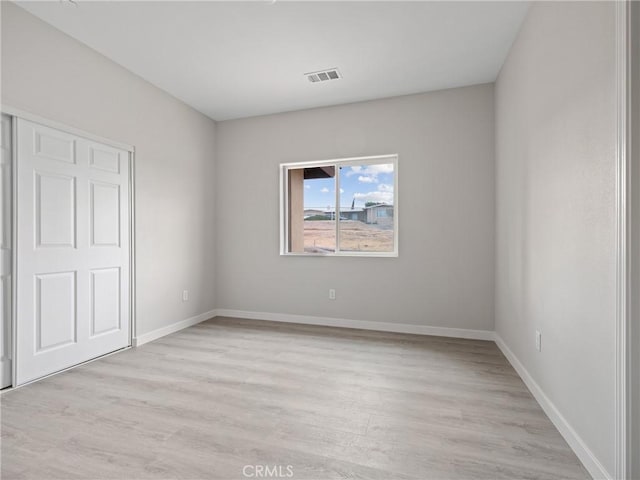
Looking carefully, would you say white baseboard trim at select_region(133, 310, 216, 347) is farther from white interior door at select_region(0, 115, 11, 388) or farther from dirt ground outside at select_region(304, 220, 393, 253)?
dirt ground outside at select_region(304, 220, 393, 253)

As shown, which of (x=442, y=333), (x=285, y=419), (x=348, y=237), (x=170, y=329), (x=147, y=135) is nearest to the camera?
(x=285, y=419)

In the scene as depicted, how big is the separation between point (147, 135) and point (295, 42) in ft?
6.34

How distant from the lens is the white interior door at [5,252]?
2.33m

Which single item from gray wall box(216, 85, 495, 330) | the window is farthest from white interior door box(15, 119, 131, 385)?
the window

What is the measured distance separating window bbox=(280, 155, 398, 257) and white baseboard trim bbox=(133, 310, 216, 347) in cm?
142

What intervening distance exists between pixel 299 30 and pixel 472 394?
10.3 feet

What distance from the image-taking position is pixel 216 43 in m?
2.84

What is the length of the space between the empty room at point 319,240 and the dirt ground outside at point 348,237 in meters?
0.04

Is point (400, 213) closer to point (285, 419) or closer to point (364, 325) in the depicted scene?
point (364, 325)

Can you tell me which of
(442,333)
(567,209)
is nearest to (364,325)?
(442,333)

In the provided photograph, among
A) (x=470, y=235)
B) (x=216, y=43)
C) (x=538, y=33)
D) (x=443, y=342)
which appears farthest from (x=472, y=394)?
(x=216, y=43)

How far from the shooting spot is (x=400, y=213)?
3887 millimetres

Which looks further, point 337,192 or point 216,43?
point 337,192

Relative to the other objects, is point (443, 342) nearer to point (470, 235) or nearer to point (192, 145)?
point (470, 235)
